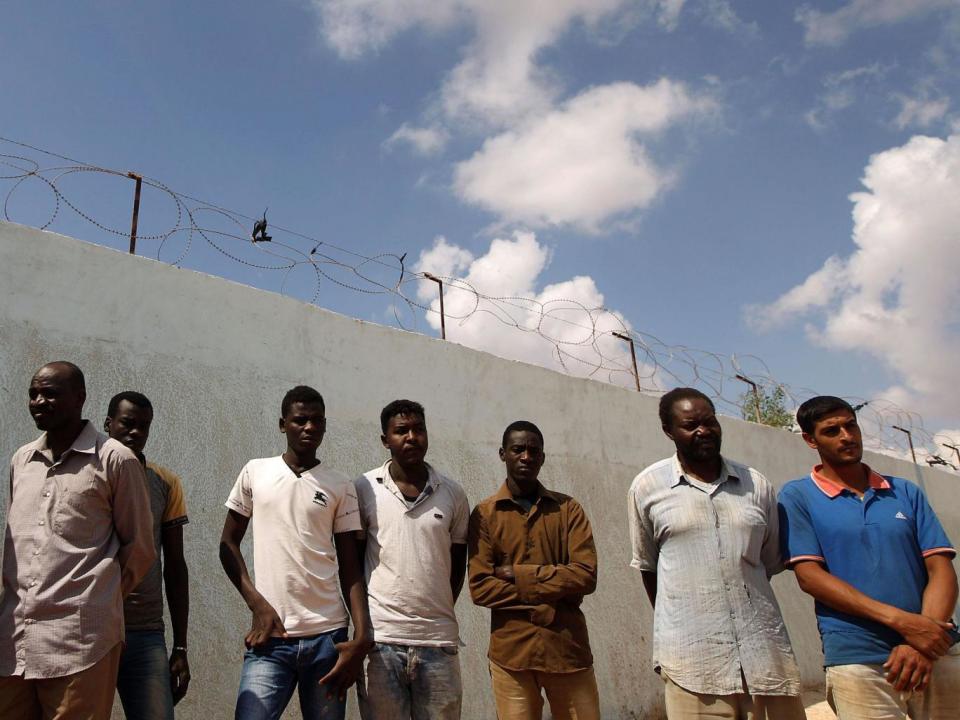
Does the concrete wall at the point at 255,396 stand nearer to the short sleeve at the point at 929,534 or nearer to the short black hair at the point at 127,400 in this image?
the short black hair at the point at 127,400

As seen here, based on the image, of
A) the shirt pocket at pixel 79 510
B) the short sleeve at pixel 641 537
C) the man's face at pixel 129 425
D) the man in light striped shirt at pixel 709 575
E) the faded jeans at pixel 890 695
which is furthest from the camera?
the man's face at pixel 129 425

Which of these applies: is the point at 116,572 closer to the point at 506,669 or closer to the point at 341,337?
the point at 506,669

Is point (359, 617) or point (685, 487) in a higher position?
point (685, 487)

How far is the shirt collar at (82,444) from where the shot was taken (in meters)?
2.55

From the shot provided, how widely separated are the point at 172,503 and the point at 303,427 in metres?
0.60

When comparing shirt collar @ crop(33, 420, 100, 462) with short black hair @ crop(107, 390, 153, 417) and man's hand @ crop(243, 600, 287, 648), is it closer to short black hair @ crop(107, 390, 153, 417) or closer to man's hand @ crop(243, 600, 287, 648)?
short black hair @ crop(107, 390, 153, 417)

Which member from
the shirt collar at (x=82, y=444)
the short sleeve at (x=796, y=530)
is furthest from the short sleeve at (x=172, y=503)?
the short sleeve at (x=796, y=530)

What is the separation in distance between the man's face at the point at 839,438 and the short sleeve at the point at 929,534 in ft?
0.81

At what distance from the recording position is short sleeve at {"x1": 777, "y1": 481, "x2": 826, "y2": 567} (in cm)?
278

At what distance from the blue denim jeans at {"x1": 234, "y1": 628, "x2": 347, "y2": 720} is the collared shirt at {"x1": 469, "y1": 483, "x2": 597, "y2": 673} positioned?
1.96ft

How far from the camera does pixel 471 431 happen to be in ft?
19.1

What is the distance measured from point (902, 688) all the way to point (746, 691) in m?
0.47

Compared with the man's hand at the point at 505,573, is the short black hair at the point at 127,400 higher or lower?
higher

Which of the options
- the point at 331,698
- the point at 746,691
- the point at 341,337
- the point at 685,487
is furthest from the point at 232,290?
the point at 746,691
